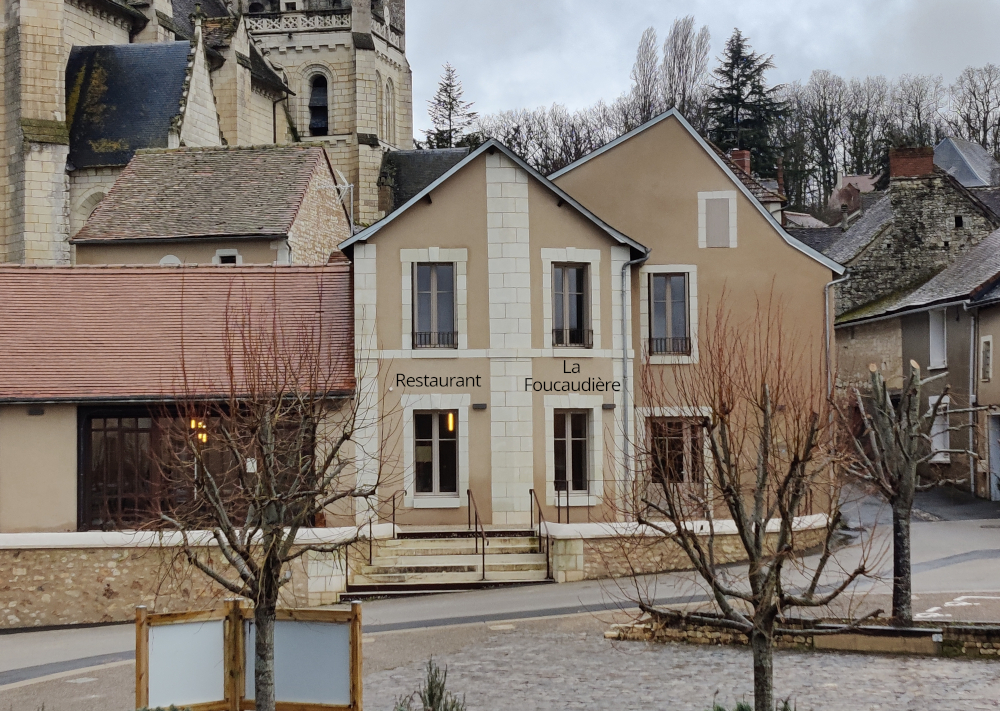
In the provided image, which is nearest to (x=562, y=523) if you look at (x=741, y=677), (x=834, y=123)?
(x=741, y=677)

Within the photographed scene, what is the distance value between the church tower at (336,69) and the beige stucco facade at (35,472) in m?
42.0

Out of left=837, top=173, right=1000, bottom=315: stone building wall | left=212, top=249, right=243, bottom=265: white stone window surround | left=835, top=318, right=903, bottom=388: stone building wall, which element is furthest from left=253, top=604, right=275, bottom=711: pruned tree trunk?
left=837, top=173, right=1000, bottom=315: stone building wall

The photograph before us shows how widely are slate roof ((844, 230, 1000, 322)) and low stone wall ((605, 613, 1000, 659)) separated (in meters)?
15.0

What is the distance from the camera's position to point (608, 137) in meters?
73.1

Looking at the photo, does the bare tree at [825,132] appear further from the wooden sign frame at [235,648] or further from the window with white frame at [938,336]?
the wooden sign frame at [235,648]

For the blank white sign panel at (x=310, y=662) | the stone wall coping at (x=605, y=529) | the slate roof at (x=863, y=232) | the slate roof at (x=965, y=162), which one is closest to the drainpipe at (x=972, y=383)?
the slate roof at (x=863, y=232)

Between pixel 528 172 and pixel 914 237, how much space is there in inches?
751

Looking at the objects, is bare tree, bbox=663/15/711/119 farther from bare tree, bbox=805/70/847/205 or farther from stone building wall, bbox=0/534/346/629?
stone building wall, bbox=0/534/346/629

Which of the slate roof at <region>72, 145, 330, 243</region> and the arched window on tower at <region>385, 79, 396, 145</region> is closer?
the slate roof at <region>72, 145, 330, 243</region>

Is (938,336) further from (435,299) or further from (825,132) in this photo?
(825,132)

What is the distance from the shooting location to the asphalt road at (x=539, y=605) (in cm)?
1491

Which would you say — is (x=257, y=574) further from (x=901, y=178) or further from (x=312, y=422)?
(x=901, y=178)

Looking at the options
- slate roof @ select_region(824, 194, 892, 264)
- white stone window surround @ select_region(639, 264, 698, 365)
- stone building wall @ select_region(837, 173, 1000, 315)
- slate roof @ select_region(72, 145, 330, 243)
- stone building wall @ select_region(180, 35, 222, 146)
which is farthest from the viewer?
stone building wall @ select_region(180, 35, 222, 146)

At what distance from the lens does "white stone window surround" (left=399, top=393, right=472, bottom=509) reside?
67.6 ft
